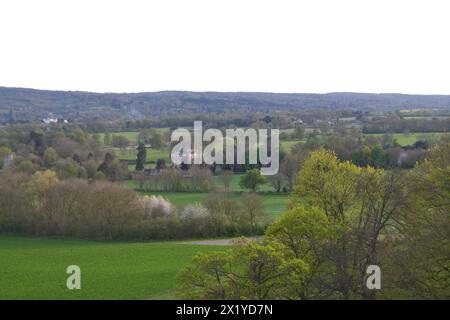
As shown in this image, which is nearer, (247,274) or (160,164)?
(247,274)
